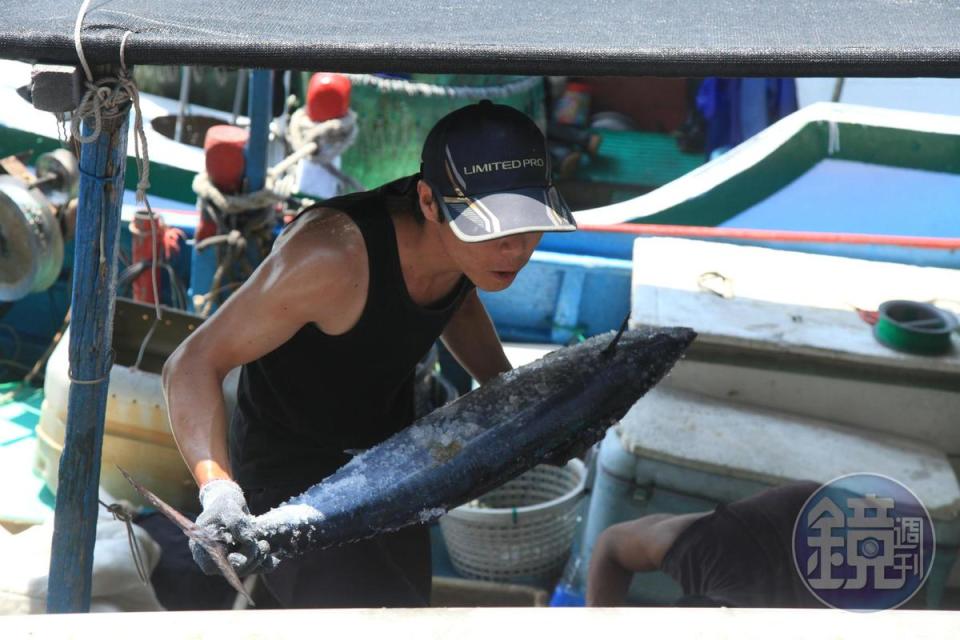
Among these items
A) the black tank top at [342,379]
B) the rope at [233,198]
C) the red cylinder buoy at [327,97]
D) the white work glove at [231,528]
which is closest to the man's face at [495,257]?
the black tank top at [342,379]

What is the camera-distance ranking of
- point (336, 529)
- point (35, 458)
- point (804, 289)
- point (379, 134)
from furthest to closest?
1. point (379, 134)
2. point (35, 458)
3. point (804, 289)
4. point (336, 529)

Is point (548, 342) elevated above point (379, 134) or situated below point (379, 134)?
below

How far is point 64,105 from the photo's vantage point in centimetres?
215

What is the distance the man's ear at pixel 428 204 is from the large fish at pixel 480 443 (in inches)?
22.3

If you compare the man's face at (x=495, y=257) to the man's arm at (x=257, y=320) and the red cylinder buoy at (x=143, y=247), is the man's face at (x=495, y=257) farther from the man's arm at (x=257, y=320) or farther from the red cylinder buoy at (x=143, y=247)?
the red cylinder buoy at (x=143, y=247)

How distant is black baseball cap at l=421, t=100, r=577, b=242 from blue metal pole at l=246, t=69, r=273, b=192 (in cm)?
219

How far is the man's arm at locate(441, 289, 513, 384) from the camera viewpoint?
3.19 metres

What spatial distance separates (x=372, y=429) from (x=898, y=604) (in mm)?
1685

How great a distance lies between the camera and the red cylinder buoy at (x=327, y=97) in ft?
17.2

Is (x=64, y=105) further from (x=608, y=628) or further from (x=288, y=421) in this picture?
(x=608, y=628)

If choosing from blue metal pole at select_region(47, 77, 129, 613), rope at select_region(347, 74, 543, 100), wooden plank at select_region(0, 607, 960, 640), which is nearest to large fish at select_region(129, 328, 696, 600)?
wooden plank at select_region(0, 607, 960, 640)

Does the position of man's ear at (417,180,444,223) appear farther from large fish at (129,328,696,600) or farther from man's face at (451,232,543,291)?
large fish at (129,328,696,600)

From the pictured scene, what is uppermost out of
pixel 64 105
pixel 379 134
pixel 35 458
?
pixel 64 105

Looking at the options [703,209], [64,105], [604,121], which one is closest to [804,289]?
[703,209]
